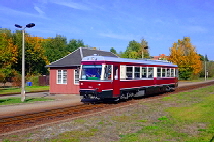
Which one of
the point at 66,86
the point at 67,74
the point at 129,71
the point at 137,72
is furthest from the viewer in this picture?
the point at 66,86

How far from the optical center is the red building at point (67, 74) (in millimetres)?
26516

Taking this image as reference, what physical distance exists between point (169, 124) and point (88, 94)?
8.01 meters

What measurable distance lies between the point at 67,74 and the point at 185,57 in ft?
127

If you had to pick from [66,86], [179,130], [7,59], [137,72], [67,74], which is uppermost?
[7,59]

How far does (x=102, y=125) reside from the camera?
11.0 metres

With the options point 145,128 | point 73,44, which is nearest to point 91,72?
point 145,128

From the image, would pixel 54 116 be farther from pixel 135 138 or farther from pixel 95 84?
pixel 135 138

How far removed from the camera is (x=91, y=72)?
59.6ft

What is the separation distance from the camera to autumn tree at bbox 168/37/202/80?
192 ft

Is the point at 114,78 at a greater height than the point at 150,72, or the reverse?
the point at 150,72

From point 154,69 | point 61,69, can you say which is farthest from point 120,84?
point 61,69

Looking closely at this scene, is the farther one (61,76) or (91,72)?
(61,76)

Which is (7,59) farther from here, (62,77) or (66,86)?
(66,86)

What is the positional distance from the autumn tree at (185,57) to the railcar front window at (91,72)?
44318 millimetres
